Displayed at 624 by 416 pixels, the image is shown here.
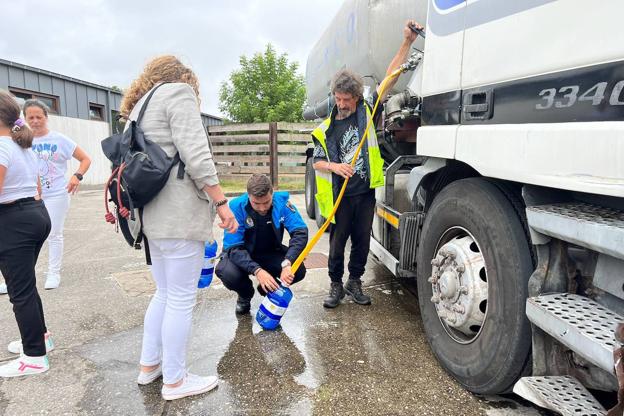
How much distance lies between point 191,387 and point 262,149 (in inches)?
404

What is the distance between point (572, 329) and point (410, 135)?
6.99 ft

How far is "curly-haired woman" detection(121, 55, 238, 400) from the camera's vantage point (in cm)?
205

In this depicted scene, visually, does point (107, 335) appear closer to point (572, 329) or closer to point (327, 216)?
point (327, 216)

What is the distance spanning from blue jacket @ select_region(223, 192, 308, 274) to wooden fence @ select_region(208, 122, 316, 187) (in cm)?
831

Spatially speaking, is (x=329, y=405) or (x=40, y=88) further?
(x=40, y=88)

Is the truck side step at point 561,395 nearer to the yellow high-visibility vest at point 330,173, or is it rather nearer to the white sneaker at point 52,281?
the yellow high-visibility vest at point 330,173

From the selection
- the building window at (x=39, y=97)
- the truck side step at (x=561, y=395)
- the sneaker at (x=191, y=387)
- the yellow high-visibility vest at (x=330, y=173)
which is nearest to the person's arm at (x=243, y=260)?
the yellow high-visibility vest at (x=330, y=173)

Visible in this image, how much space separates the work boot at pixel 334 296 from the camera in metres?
3.44

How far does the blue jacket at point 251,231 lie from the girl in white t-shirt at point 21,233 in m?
1.16

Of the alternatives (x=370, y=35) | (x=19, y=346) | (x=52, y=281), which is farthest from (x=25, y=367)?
(x=370, y=35)

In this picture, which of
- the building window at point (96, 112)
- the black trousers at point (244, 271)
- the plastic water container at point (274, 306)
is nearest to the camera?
the plastic water container at point (274, 306)

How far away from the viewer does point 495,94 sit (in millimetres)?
1911

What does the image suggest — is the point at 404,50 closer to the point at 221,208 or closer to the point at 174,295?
the point at 221,208

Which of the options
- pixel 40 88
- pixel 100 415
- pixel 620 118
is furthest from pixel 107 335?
pixel 40 88
